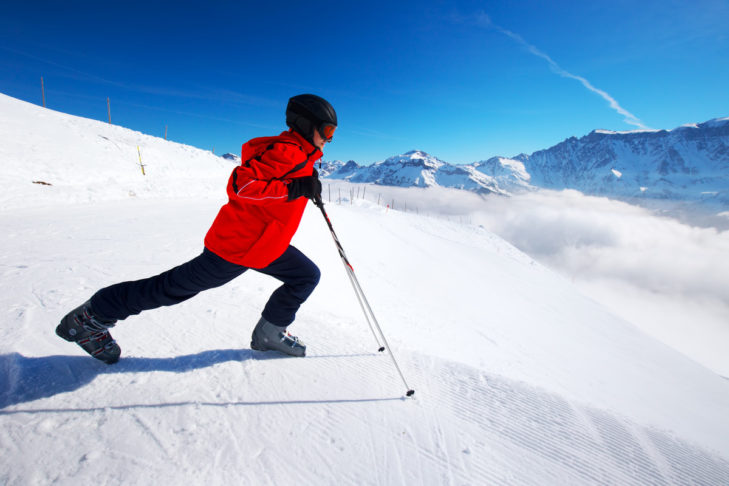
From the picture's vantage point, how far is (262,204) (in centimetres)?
192

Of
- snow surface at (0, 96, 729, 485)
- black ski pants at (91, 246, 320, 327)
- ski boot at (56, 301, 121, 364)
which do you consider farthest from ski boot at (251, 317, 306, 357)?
ski boot at (56, 301, 121, 364)

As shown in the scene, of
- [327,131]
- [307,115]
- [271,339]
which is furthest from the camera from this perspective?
[271,339]

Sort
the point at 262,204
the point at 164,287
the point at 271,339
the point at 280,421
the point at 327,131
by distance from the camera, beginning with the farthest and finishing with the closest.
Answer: the point at 271,339 < the point at 327,131 < the point at 164,287 < the point at 262,204 < the point at 280,421

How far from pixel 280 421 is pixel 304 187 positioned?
1528 millimetres

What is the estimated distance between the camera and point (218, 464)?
1.44 metres

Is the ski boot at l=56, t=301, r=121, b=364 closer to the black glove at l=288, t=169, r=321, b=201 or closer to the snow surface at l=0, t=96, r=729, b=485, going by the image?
the snow surface at l=0, t=96, r=729, b=485

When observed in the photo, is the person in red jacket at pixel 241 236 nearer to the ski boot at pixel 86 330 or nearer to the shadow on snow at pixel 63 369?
the ski boot at pixel 86 330

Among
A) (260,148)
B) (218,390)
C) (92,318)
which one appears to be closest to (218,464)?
(218,390)

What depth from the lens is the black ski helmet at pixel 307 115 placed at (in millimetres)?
2133

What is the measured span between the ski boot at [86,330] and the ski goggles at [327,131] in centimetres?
206

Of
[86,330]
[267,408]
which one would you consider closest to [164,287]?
[86,330]

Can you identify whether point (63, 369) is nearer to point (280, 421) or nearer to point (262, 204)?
point (280, 421)

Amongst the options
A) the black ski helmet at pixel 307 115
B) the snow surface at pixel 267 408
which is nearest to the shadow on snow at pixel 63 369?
the snow surface at pixel 267 408

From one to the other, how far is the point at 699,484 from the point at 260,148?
353 cm
